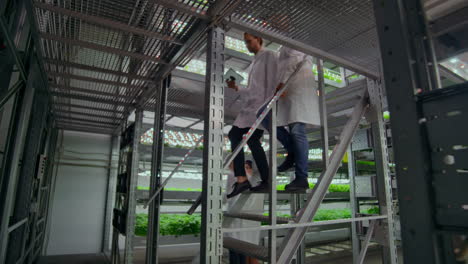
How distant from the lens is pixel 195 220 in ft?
14.5

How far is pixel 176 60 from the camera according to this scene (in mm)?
2268

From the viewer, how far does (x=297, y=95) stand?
7.44 feet

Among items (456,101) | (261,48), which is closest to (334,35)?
(261,48)

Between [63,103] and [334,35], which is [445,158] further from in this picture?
[63,103]

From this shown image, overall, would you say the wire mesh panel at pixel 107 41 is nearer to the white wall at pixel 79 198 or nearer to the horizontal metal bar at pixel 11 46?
the horizontal metal bar at pixel 11 46

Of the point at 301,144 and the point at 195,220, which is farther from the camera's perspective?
the point at 195,220

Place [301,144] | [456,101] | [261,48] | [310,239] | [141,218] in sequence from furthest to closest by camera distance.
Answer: [310,239] → [141,218] → [261,48] → [301,144] → [456,101]

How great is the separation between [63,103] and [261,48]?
2.69 metres

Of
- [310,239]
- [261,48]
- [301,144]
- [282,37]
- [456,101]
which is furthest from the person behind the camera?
[310,239]

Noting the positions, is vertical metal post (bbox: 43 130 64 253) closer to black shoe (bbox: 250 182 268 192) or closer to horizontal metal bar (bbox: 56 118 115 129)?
horizontal metal bar (bbox: 56 118 115 129)

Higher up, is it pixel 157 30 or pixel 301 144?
pixel 157 30

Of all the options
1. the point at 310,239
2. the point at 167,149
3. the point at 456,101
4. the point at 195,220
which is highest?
the point at 167,149

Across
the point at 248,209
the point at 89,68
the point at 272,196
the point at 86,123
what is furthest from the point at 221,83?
the point at 86,123

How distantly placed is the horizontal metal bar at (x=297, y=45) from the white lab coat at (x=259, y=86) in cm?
40
